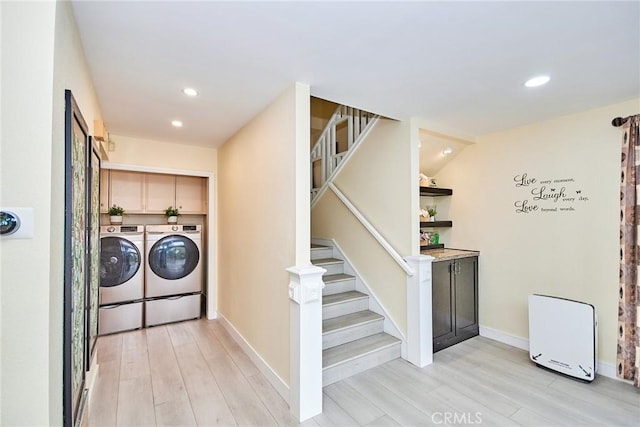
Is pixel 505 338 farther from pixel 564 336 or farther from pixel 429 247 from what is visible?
pixel 429 247

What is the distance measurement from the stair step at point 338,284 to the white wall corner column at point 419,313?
30.1 inches

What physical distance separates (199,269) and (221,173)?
1.36 meters

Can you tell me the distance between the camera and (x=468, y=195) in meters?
3.59

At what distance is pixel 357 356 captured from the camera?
2584 millimetres

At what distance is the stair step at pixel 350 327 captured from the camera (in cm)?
269

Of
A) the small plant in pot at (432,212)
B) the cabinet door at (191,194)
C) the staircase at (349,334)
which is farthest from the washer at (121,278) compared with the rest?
the small plant in pot at (432,212)

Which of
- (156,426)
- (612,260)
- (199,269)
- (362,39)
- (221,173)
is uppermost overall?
(362,39)

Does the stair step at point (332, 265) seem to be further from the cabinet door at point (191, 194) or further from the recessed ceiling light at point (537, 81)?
the recessed ceiling light at point (537, 81)

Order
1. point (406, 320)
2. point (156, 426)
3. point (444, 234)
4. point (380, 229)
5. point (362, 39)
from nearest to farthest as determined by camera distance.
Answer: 1. point (362, 39)
2. point (156, 426)
3. point (406, 320)
4. point (380, 229)
5. point (444, 234)

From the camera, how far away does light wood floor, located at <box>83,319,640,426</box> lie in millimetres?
1978

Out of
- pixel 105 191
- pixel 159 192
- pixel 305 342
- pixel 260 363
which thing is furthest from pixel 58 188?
pixel 159 192

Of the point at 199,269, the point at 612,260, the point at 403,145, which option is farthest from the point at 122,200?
the point at 612,260

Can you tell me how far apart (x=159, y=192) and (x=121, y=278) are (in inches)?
48.8

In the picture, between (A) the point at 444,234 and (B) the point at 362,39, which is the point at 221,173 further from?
(A) the point at 444,234
